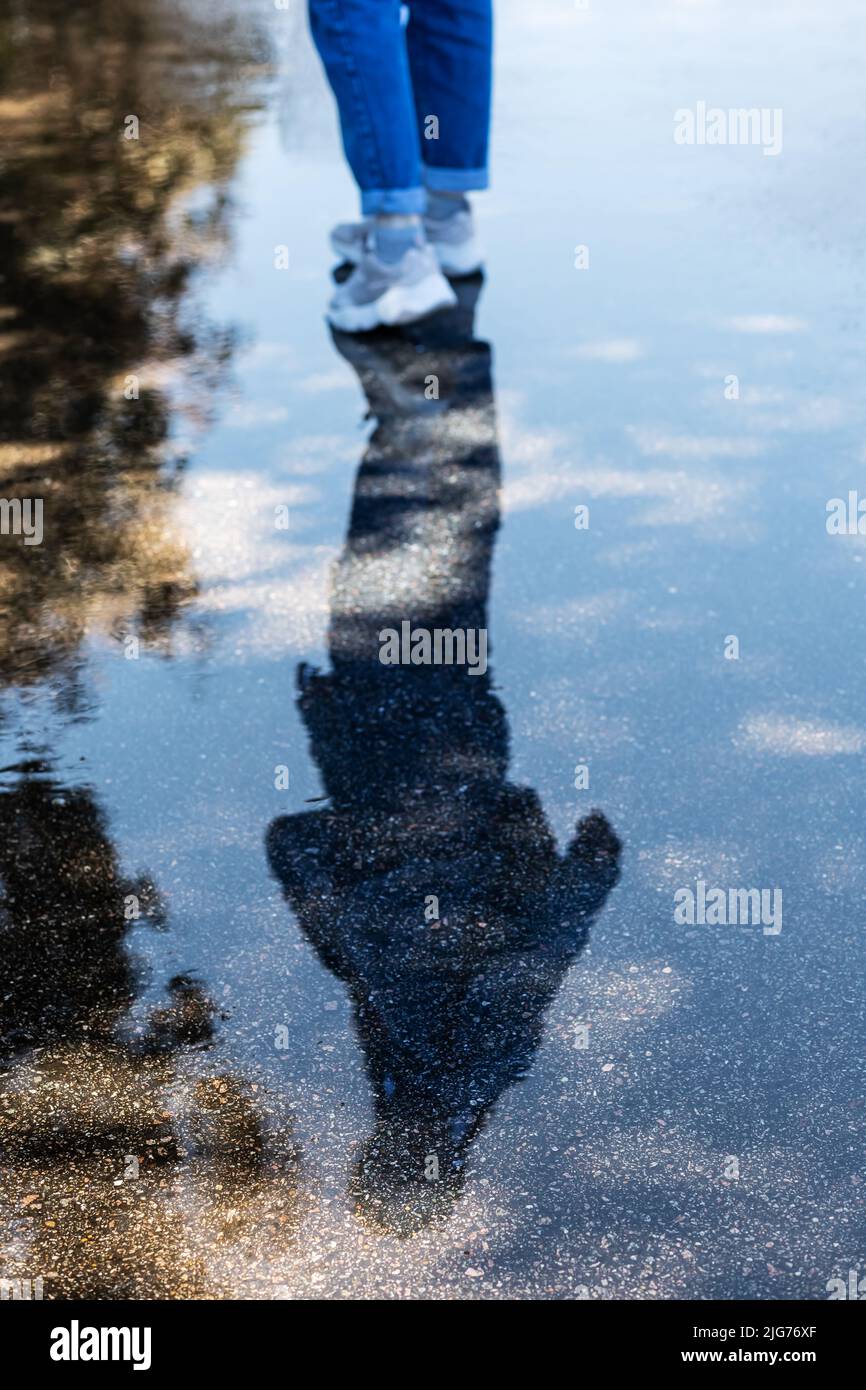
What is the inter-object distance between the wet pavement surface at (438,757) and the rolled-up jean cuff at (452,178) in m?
0.30

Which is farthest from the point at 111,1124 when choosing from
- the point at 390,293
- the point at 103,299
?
the point at 103,299

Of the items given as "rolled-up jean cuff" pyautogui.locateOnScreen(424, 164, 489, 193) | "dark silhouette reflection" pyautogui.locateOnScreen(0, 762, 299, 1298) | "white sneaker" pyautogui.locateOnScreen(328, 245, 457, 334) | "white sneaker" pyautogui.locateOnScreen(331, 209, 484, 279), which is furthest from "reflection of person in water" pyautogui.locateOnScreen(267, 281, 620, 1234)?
"rolled-up jean cuff" pyautogui.locateOnScreen(424, 164, 489, 193)

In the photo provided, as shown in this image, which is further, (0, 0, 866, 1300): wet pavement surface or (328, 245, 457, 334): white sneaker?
(328, 245, 457, 334): white sneaker

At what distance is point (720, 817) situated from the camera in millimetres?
3092

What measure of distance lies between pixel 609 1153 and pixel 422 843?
833mm

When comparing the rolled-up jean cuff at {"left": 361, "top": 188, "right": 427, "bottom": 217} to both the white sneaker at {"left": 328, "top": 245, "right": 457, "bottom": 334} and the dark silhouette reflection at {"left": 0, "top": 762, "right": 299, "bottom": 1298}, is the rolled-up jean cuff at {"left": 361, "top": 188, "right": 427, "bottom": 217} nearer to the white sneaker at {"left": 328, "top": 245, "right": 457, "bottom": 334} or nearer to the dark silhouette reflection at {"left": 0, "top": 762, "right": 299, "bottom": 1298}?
the white sneaker at {"left": 328, "top": 245, "right": 457, "bottom": 334}

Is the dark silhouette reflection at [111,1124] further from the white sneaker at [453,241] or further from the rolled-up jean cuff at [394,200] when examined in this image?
the white sneaker at [453,241]

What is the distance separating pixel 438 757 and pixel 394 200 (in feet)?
8.10

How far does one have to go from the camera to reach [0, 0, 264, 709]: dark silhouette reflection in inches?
155

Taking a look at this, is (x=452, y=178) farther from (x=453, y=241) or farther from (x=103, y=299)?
(x=103, y=299)

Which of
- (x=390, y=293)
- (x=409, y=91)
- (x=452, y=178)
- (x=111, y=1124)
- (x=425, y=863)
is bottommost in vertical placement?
Answer: (x=111, y=1124)

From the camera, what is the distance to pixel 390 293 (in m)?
5.28

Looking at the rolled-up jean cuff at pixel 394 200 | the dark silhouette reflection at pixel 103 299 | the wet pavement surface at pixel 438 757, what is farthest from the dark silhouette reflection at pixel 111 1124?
the rolled-up jean cuff at pixel 394 200

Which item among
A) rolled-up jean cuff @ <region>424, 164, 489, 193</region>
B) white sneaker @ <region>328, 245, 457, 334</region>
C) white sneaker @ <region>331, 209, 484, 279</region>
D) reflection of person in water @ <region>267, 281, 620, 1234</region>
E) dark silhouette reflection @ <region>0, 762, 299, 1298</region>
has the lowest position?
dark silhouette reflection @ <region>0, 762, 299, 1298</region>
